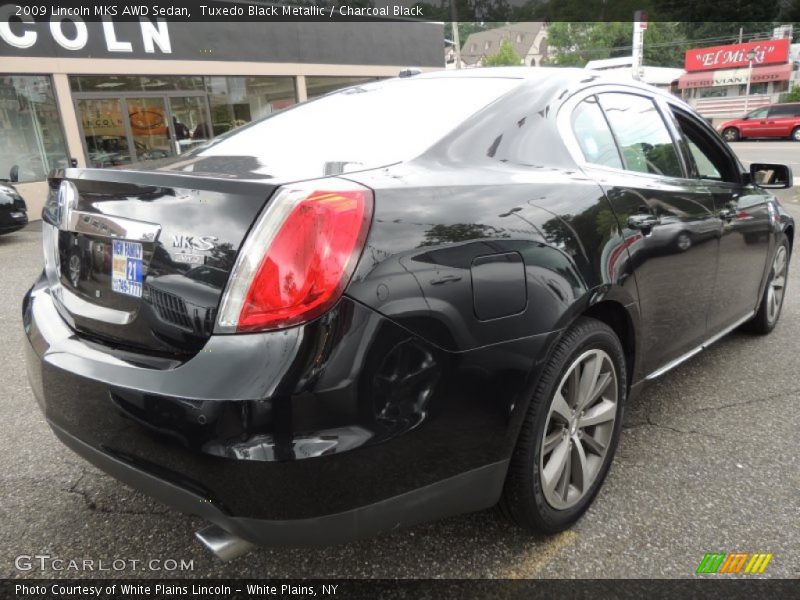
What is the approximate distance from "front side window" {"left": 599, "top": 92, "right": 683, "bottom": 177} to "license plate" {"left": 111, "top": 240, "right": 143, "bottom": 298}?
6.11 ft

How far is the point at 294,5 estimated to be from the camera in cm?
1540

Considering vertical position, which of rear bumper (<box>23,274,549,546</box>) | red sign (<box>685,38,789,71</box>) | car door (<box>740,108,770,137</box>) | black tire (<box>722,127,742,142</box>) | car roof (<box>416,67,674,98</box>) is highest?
red sign (<box>685,38,789,71</box>)

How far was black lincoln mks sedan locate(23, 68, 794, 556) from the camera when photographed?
4.57 ft

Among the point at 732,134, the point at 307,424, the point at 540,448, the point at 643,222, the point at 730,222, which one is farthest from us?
the point at 732,134

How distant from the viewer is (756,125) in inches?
1073

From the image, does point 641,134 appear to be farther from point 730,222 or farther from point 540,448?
point 540,448

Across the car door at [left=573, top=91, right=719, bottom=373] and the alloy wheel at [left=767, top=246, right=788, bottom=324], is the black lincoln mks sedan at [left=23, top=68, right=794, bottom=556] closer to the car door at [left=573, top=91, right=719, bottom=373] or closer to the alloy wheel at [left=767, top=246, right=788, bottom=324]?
the car door at [left=573, top=91, right=719, bottom=373]

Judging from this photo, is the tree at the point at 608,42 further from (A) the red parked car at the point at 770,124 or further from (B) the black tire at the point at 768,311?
(B) the black tire at the point at 768,311

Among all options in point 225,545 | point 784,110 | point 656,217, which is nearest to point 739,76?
point 784,110

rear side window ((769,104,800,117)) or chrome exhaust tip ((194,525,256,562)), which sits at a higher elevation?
chrome exhaust tip ((194,525,256,562))

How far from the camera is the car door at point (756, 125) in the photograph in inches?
1066

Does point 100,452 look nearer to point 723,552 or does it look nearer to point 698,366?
point 723,552

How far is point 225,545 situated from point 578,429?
1.20 m

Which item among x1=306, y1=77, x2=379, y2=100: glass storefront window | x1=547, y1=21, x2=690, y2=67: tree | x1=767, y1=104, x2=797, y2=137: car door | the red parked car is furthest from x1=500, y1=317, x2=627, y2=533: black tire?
x1=547, y1=21, x2=690, y2=67: tree
